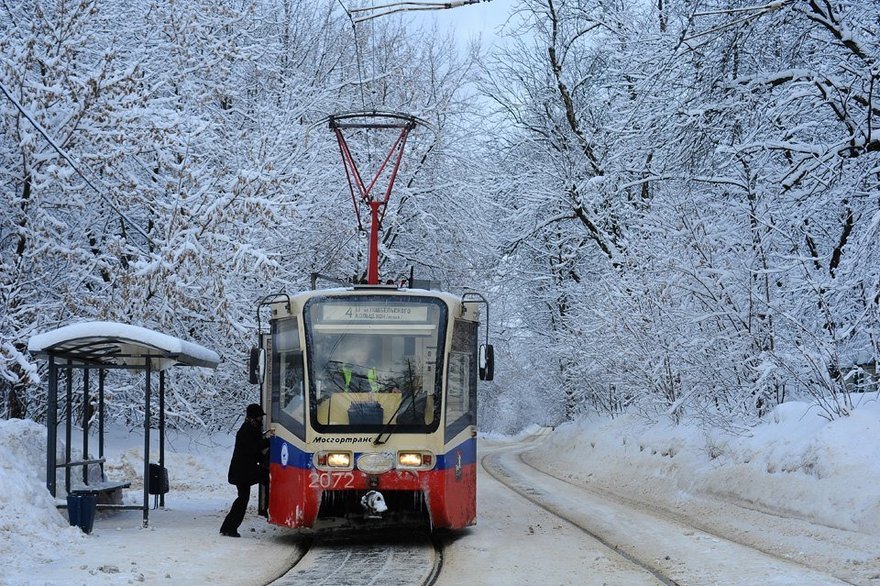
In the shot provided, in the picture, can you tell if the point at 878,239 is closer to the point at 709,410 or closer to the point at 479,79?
the point at 709,410

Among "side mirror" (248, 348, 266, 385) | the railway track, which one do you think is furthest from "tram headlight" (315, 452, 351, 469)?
"side mirror" (248, 348, 266, 385)

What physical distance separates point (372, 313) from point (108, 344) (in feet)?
10.5

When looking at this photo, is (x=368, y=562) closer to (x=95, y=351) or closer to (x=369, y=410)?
(x=369, y=410)

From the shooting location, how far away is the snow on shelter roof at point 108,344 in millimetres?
12094

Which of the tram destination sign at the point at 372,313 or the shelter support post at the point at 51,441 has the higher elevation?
the tram destination sign at the point at 372,313

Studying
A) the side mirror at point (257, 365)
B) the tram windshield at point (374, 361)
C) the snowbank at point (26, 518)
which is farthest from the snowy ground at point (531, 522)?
the side mirror at point (257, 365)

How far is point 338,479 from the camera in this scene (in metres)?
11.9

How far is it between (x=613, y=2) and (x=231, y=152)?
42.6 feet

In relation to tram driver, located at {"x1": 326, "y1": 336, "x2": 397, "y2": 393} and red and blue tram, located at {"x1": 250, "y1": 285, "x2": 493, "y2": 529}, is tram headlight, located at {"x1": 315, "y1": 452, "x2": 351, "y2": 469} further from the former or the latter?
tram driver, located at {"x1": 326, "y1": 336, "x2": 397, "y2": 393}

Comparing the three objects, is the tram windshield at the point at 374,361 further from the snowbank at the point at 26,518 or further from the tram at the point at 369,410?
the snowbank at the point at 26,518

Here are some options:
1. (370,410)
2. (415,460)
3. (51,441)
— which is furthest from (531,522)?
(51,441)

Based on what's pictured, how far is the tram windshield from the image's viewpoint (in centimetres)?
1214

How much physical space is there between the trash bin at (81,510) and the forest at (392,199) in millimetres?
4835

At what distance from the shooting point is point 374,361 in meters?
12.3
